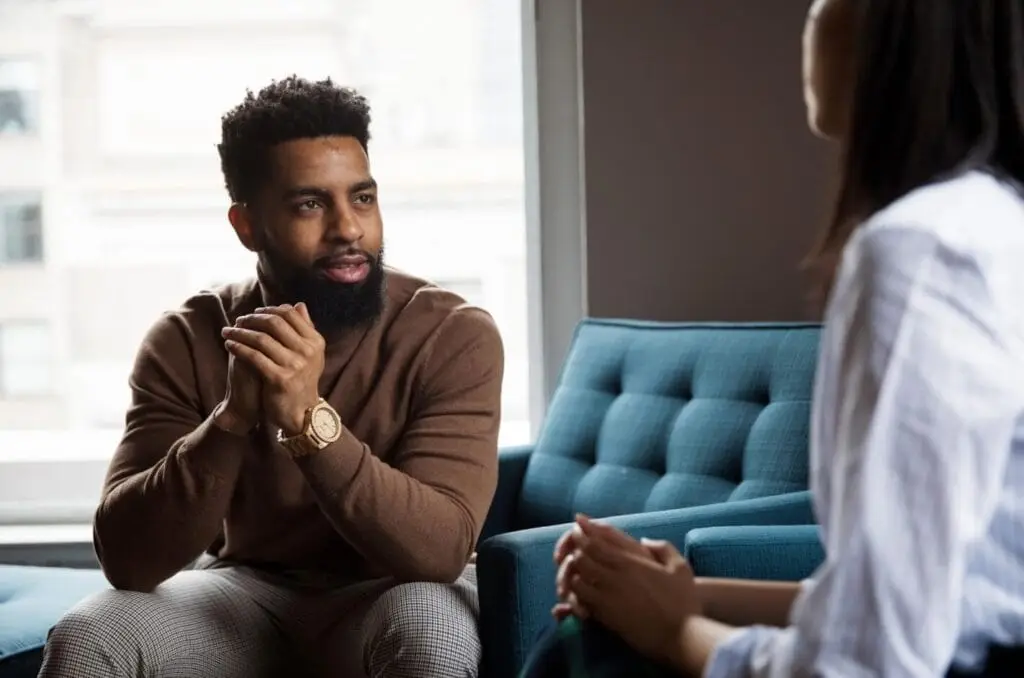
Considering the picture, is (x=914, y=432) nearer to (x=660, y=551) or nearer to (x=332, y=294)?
(x=660, y=551)

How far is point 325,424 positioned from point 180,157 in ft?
5.13

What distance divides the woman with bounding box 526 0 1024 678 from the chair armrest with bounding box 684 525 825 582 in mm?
623

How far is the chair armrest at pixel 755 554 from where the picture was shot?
161 cm

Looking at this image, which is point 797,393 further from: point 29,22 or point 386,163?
point 29,22

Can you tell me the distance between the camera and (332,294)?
1.91 m

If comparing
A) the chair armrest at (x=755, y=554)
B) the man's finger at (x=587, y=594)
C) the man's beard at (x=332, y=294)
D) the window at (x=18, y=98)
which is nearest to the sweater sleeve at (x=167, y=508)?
the man's beard at (x=332, y=294)

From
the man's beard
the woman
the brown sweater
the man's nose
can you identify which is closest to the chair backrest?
the brown sweater

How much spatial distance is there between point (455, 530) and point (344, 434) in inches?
8.3

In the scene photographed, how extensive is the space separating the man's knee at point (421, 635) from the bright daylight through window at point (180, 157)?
1.35 metres

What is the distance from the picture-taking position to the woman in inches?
30.2

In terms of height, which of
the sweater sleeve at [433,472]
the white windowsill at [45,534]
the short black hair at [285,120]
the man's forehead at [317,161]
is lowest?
the white windowsill at [45,534]

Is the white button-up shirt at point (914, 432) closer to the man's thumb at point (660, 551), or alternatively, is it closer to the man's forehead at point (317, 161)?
the man's thumb at point (660, 551)

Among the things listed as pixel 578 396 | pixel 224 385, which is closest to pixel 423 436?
pixel 224 385

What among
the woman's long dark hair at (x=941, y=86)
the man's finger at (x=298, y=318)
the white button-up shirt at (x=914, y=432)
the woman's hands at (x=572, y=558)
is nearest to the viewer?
the white button-up shirt at (x=914, y=432)
